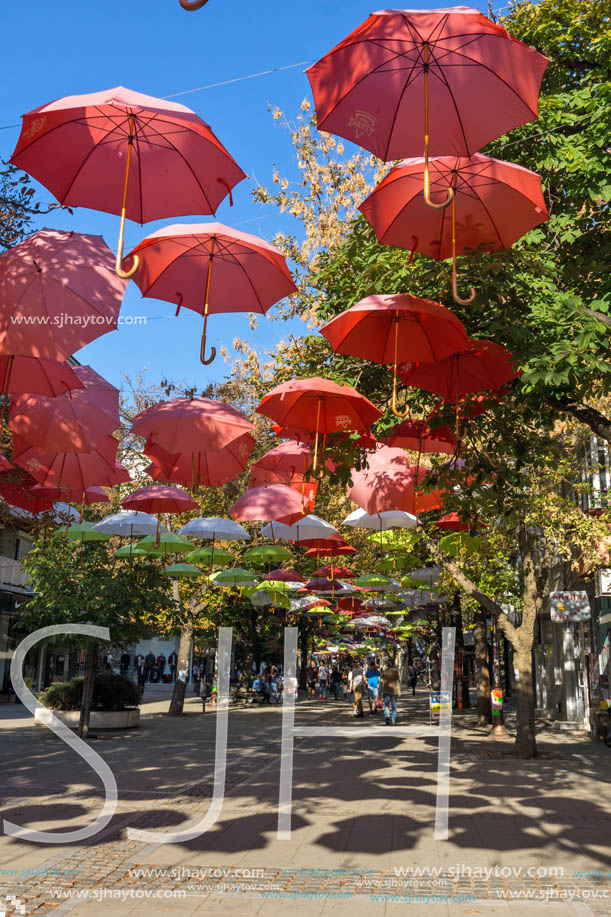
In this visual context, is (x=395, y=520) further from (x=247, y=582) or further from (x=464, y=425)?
(x=247, y=582)

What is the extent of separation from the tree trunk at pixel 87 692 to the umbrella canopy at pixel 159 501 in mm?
6760

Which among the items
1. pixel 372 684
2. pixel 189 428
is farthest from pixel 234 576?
pixel 189 428

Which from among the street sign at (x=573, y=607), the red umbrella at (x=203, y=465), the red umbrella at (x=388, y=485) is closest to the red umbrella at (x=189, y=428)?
the red umbrella at (x=203, y=465)

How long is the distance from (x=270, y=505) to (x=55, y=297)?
707 centimetres

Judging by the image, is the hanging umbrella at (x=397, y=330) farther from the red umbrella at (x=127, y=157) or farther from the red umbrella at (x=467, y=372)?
the red umbrella at (x=127, y=157)

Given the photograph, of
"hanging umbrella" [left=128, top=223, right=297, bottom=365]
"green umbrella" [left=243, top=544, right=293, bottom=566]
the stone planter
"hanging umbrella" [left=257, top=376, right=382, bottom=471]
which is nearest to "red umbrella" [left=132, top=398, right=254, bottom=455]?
"hanging umbrella" [left=257, top=376, right=382, bottom=471]

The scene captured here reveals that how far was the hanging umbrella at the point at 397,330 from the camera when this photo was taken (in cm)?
773

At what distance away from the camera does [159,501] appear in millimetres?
15203

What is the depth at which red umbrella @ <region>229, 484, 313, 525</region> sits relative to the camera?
46.7ft

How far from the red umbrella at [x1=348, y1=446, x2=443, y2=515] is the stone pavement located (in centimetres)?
418

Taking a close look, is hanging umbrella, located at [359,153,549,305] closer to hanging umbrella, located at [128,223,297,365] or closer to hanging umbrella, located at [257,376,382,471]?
hanging umbrella, located at [128,223,297,365]

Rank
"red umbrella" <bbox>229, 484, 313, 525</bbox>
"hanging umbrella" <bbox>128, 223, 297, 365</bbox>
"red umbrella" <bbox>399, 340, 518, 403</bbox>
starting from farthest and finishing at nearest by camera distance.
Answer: "red umbrella" <bbox>229, 484, 313, 525</bbox>, "red umbrella" <bbox>399, 340, 518, 403</bbox>, "hanging umbrella" <bbox>128, 223, 297, 365</bbox>

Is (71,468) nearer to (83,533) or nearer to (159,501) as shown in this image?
(159,501)

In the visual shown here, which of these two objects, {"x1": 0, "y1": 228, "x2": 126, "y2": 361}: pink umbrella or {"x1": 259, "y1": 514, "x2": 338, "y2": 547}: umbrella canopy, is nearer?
{"x1": 0, "y1": 228, "x2": 126, "y2": 361}: pink umbrella
